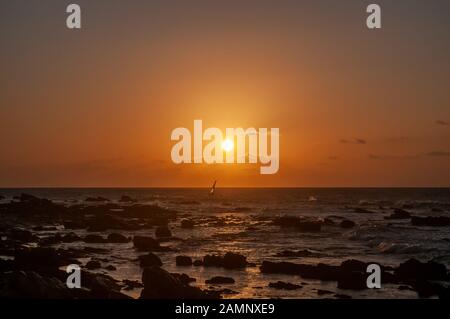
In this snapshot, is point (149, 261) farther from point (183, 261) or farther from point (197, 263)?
point (197, 263)

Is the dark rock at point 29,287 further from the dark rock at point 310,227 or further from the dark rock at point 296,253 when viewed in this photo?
the dark rock at point 310,227

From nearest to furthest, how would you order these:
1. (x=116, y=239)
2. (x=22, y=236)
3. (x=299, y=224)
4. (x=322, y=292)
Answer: (x=322, y=292) → (x=22, y=236) → (x=116, y=239) → (x=299, y=224)

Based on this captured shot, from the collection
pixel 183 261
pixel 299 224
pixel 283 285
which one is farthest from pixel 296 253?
pixel 299 224

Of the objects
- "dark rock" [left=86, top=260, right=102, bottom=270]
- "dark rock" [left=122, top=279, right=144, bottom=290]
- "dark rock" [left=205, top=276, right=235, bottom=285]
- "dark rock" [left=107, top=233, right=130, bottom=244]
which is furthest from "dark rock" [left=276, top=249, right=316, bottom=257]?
"dark rock" [left=122, top=279, right=144, bottom=290]

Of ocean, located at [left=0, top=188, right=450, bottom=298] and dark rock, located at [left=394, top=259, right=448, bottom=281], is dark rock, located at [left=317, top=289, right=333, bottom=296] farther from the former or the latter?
dark rock, located at [left=394, top=259, right=448, bottom=281]

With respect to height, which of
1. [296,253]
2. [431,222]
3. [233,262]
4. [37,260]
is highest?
[37,260]

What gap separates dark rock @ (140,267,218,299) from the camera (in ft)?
Answer: 76.4

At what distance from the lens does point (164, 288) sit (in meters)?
23.6

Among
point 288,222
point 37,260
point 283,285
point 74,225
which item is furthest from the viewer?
point 288,222

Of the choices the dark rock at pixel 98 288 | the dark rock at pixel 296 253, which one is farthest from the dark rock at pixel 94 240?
the dark rock at pixel 98 288

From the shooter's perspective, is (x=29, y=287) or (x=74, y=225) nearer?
(x=29, y=287)

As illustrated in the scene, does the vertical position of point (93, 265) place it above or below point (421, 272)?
above
